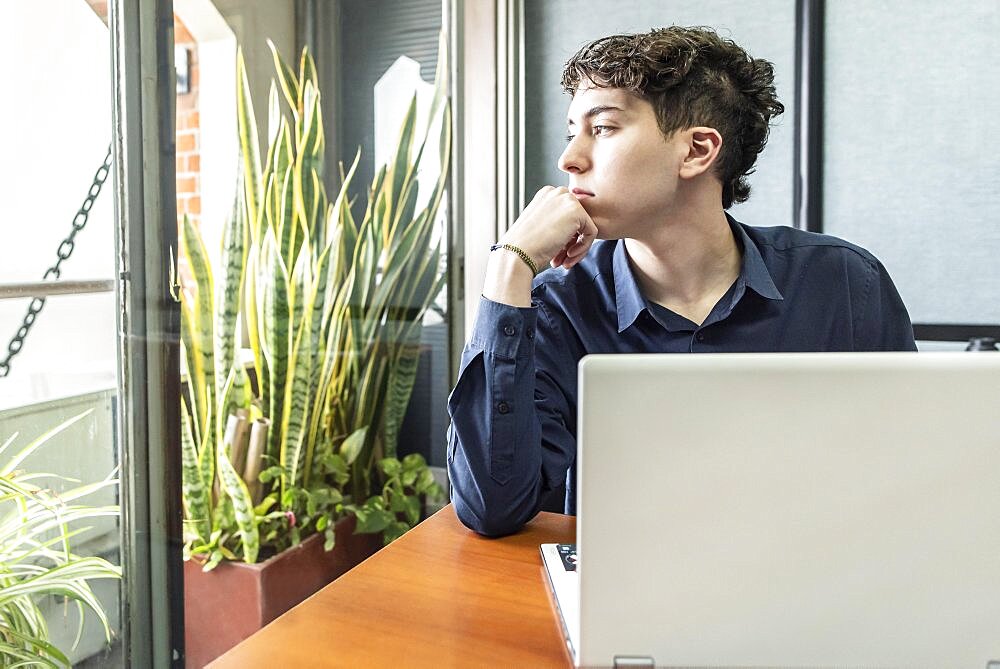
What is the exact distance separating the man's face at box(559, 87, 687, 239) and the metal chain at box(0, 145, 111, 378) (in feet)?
2.78

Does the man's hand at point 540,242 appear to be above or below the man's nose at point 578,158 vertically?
below

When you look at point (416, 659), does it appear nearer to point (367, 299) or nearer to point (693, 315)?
point (693, 315)

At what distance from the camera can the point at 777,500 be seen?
692mm

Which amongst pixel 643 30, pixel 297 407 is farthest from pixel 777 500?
pixel 643 30

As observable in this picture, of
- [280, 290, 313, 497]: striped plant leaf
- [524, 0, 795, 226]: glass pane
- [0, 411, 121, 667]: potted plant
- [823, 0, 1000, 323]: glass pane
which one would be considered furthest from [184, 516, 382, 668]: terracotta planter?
[823, 0, 1000, 323]: glass pane

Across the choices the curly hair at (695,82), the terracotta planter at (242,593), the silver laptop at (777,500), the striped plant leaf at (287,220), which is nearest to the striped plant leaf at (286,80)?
the striped plant leaf at (287,220)

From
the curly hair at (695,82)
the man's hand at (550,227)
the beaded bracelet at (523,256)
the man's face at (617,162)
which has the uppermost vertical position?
the curly hair at (695,82)

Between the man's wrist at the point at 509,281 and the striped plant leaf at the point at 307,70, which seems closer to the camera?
the man's wrist at the point at 509,281

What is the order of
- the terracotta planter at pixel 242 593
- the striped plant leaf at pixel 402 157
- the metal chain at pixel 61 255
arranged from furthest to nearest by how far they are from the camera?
the striped plant leaf at pixel 402 157
the terracotta planter at pixel 242 593
the metal chain at pixel 61 255

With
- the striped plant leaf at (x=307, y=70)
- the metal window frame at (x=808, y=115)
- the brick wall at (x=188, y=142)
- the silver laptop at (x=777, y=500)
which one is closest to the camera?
the silver laptop at (x=777, y=500)

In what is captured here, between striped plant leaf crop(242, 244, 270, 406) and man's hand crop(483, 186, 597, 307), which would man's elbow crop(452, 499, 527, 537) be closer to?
man's hand crop(483, 186, 597, 307)

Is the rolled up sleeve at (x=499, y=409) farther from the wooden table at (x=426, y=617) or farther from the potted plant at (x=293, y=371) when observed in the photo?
the potted plant at (x=293, y=371)

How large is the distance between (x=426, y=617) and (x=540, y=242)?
69cm

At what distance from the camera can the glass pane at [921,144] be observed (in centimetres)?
274
